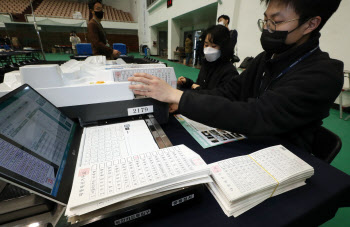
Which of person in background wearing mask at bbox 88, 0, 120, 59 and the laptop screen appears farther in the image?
person in background wearing mask at bbox 88, 0, 120, 59

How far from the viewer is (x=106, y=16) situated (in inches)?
549

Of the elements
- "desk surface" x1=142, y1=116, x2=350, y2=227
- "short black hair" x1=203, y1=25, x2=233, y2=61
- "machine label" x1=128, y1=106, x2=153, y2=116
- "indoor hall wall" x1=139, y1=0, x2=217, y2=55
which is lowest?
"desk surface" x1=142, y1=116, x2=350, y2=227

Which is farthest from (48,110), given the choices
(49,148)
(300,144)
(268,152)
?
(300,144)

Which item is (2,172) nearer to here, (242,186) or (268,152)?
(242,186)

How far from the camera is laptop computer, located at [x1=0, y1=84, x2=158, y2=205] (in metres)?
0.38

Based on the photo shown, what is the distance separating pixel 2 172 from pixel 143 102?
21.3 inches

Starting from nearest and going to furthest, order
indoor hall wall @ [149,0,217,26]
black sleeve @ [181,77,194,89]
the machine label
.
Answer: the machine label < black sleeve @ [181,77,194,89] < indoor hall wall @ [149,0,217,26]

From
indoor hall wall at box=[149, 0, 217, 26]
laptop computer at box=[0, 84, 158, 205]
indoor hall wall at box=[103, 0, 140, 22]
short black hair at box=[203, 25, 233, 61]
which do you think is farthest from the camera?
indoor hall wall at box=[103, 0, 140, 22]

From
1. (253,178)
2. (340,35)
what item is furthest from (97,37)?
(340,35)

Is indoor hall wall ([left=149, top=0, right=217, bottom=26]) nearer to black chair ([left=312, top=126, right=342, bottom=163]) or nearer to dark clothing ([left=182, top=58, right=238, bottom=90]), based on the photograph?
dark clothing ([left=182, top=58, right=238, bottom=90])

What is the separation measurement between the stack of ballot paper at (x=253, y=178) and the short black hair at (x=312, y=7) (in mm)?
621

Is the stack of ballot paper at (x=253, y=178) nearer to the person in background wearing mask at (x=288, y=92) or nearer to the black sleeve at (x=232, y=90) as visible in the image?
the person in background wearing mask at (x=288, y=92)

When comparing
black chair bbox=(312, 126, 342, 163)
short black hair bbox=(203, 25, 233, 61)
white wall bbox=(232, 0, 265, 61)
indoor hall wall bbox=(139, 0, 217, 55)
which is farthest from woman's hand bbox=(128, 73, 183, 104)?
indoor hall wall bbox=(139, 0, 217, 55)

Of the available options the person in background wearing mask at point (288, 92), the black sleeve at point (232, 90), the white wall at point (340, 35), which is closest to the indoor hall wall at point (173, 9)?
the white wall at point (340, 35)
